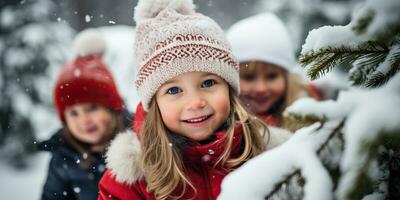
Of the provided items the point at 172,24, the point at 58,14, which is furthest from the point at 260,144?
the point at 58,14

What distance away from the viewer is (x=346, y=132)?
3.13 ft

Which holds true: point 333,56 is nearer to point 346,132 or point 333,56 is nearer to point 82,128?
point 346,132

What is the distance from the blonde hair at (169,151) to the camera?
2262 mm

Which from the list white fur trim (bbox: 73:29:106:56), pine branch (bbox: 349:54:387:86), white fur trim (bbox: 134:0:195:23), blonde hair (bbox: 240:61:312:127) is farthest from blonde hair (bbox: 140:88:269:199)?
white fur trim (bbox: 73:29:106:56)

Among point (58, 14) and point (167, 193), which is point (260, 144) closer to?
point (167, 193)

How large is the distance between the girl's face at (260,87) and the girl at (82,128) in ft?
3.71

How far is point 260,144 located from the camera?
2.53 metres

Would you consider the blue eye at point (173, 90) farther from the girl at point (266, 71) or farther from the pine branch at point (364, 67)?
the girl at point (266, 71)

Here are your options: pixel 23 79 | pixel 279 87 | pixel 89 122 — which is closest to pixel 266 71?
pixel 279 87

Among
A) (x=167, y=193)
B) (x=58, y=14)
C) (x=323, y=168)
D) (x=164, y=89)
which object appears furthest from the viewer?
(x=58, y=14)

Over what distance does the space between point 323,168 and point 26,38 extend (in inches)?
385

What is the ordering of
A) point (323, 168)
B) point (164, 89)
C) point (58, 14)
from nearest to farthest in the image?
point (323, 168) → point (164, 89) → point (58, 14)

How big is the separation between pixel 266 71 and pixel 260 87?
13.1 inches

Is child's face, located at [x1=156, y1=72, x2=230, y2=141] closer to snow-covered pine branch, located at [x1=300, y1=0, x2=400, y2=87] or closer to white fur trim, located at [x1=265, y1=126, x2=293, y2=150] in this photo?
white fur trim, located at [x1=265, y1=126, x2=293, y2=150]
